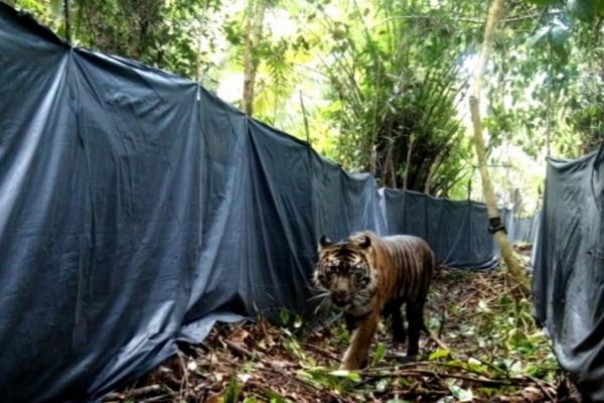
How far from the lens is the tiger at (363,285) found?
505 centimetres

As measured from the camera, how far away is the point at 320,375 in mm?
4164

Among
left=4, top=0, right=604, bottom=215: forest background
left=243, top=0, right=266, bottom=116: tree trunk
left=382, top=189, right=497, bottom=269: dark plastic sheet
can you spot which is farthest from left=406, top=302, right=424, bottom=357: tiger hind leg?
left=382, top=189, right=497, bottom=269: dark plastic sheet

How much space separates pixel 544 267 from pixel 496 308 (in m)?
1.64

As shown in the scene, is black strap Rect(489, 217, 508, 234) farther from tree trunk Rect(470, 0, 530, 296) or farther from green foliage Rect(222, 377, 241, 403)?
green foliage Rect(222, 377, 241, 403)

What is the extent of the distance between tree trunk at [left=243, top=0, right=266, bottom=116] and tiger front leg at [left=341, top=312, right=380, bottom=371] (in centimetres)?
410

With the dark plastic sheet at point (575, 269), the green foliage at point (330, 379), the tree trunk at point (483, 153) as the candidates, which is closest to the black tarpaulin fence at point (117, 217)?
the green foliage at point (330, 379)

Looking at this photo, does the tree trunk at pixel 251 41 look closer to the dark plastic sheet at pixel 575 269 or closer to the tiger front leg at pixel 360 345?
the dark plastic sheet at pixel 575 269

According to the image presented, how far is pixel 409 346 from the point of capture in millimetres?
6023

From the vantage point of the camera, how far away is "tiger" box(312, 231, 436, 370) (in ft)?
16.6

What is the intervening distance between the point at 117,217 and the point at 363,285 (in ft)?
7.81

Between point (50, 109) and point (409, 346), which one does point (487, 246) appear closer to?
point (409, 346)

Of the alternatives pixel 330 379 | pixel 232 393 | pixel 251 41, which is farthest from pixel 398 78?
pixel 232 393

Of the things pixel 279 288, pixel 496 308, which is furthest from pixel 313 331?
pixel 496 308

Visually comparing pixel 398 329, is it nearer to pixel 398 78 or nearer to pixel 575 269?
pixel 575 269
